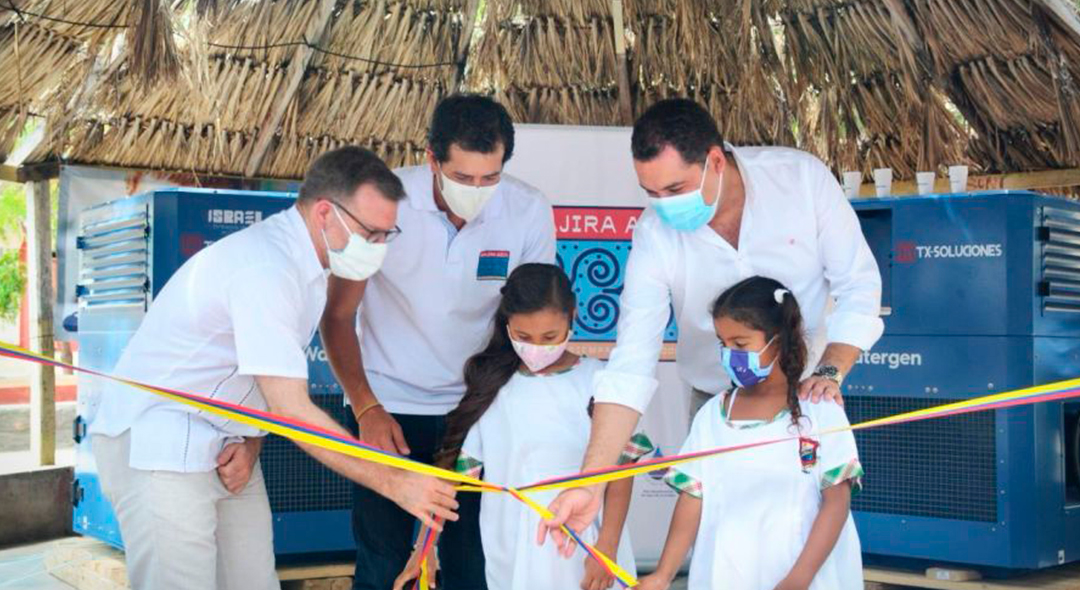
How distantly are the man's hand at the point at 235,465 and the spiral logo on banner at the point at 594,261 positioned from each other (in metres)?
2.47

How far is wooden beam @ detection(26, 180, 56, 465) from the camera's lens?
714cm

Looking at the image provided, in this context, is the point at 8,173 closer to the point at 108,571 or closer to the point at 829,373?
the point at 108,571

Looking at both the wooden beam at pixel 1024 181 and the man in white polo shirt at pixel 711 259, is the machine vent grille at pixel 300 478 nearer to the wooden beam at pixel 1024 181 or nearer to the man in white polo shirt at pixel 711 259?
the man in white polo shirt at pixel 711 259

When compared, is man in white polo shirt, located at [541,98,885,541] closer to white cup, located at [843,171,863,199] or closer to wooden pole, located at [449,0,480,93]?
white cup, located at [843,171,863,199]

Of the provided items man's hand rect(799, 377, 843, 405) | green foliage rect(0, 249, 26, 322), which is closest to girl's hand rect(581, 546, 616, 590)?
man's hand rect(799, 377, 843, 405)

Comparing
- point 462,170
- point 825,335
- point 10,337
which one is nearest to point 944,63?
point 825,335

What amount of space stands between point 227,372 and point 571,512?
885mm

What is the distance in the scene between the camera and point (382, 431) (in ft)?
11.6

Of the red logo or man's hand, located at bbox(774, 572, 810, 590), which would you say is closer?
man's hand, located at bbox(774, 572, 810, 590)

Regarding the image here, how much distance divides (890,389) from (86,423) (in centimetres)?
329

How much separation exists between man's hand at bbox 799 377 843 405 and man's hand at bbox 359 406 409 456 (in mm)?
1073

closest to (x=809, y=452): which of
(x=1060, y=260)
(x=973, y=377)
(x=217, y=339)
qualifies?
(x=217, y=339)

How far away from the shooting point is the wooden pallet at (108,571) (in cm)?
518

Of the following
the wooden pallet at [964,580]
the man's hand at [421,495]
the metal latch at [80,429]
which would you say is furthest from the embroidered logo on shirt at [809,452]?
the metal latch at [80,429]
